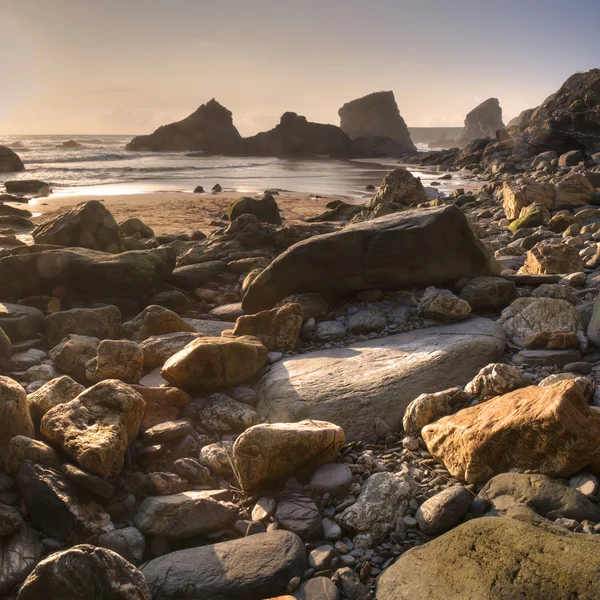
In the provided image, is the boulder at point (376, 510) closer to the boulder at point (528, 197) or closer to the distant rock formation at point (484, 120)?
the boulder at point (528, 197)

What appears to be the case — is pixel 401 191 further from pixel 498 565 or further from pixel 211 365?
pixel 498 565

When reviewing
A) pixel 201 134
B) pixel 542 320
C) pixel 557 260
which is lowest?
pixel 542 320

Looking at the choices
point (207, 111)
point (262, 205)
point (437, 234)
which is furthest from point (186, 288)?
point (207, 111)

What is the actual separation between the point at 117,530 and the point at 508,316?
160 inches

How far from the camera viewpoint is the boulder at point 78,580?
2502mm

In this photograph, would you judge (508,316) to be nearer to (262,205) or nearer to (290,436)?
(290,436)

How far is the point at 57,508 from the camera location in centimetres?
316

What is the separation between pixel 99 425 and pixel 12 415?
0.53m

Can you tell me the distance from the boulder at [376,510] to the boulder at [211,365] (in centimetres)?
179

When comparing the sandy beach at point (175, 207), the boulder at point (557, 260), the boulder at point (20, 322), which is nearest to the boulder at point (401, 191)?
the sandy beach at point (175, 207)

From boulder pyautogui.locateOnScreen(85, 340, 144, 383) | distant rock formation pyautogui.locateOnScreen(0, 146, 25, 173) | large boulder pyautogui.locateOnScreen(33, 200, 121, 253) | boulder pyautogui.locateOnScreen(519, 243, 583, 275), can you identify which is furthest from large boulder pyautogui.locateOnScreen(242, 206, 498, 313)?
distant rock formation pyautogui.locateOnScreen(0, 146, 25, 173)

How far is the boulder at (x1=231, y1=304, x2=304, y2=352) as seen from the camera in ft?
19.3

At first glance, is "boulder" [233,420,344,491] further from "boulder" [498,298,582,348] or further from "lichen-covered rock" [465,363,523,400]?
"boulder" [498,298,582,348]

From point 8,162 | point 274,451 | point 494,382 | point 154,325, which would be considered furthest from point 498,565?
point 8,162
